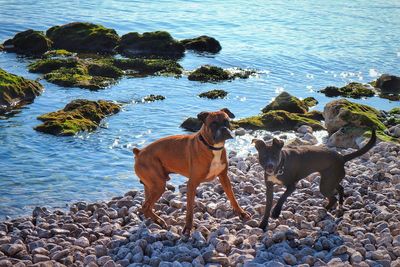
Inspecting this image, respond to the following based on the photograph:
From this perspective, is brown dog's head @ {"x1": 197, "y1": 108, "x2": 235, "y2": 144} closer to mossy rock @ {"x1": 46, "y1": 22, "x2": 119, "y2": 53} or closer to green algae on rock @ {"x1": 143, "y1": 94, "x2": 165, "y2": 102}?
green algae on rock @ {"x1": 143, "y1": 94, "x2": 165, "y2": 102}

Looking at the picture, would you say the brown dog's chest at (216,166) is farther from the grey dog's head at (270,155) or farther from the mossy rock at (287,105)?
the mossy rock at (287,105)

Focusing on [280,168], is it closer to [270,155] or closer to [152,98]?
[270,155]

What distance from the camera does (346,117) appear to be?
16141 millimetres

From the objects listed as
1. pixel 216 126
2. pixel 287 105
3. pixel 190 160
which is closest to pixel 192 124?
pixel 287 105

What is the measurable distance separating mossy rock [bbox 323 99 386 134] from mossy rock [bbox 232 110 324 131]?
580 millimetres

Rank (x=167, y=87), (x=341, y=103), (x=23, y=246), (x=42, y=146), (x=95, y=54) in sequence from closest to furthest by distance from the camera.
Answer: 1. (x=23, y=246)
2. (x=42, y=146)
3. (x=341, y=103)
4. (x=167, y=87)
5. (x=95, y=54)

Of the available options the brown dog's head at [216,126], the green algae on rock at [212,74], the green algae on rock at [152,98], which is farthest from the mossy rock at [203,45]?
the brown dog's head at [216,126]

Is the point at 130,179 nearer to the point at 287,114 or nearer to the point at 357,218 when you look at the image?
the point at 357,218

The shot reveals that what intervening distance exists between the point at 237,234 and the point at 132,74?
47.8ft

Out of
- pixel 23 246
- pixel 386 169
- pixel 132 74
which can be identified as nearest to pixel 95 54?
pixel 132 74

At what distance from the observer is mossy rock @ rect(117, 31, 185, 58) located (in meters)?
27.1

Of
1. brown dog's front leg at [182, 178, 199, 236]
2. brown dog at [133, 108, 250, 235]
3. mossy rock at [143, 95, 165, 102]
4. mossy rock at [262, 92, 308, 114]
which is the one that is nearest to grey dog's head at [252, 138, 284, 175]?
brown dog at [133, 108, 250, 235]

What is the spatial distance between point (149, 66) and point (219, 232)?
1543 cm

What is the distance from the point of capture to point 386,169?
41.7 ft
